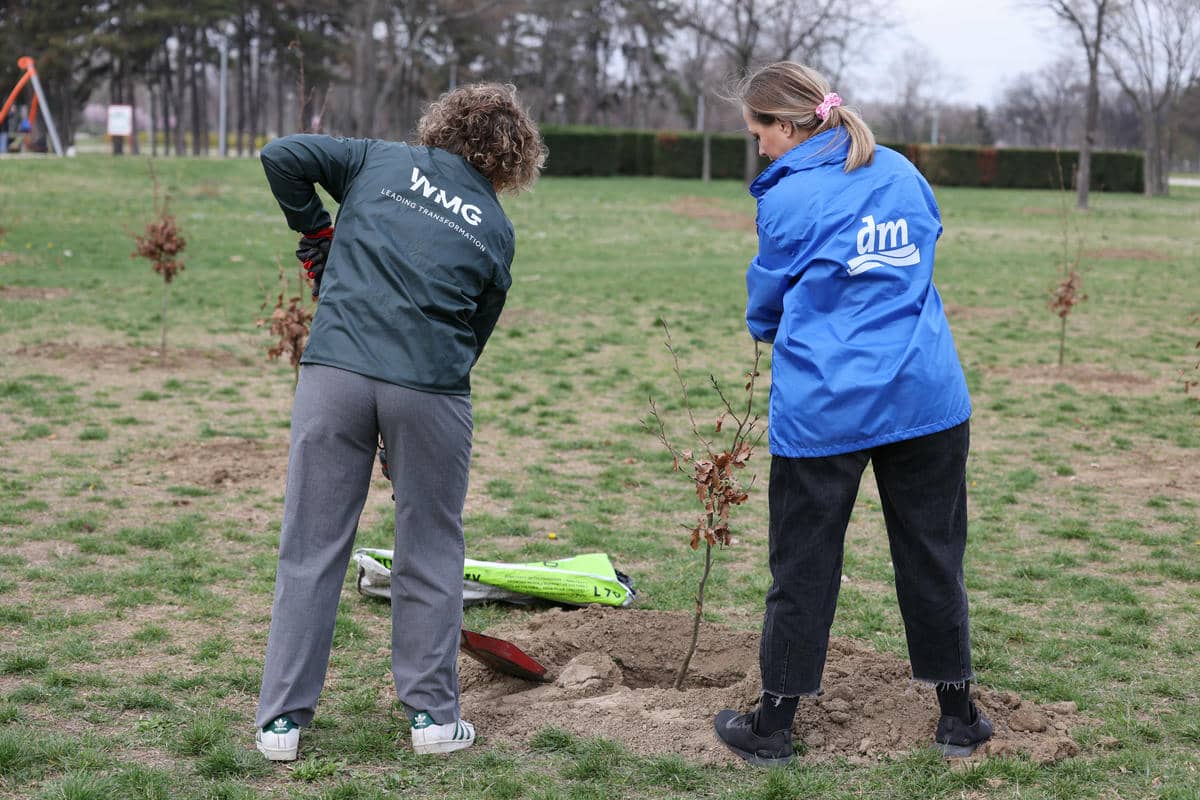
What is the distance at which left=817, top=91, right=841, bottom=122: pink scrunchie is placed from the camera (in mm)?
3172

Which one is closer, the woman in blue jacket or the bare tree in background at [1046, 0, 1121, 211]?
the woman in blue jacket

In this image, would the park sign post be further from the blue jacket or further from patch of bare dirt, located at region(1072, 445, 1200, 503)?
the blue jacket

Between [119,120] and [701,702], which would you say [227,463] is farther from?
[119,120]

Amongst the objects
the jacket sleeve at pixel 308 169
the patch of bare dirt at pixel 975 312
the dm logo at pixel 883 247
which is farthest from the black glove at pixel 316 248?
the patch of bare dirt at pixel 975 312

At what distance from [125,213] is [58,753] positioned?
1936 centimetres

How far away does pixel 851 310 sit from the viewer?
3.10 meters

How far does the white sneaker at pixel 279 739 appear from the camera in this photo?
10.8 ft

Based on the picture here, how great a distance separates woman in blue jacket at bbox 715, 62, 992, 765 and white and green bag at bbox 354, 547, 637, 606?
165 cm

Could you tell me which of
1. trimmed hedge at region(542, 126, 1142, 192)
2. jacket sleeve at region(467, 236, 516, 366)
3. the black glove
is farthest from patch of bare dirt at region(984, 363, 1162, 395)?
trimmed hedge at region(542, 126, 1142, 192)

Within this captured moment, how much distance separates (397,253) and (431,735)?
1.35 metres

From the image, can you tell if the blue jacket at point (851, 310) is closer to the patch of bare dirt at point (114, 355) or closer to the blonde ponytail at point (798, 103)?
the blonde ponytail at point (798, 103)

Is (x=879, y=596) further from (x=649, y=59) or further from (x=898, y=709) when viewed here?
(x=649, y=59)

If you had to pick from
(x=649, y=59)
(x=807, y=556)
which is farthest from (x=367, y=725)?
(x=649, y=59)

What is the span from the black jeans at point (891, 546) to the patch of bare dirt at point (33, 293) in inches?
466
